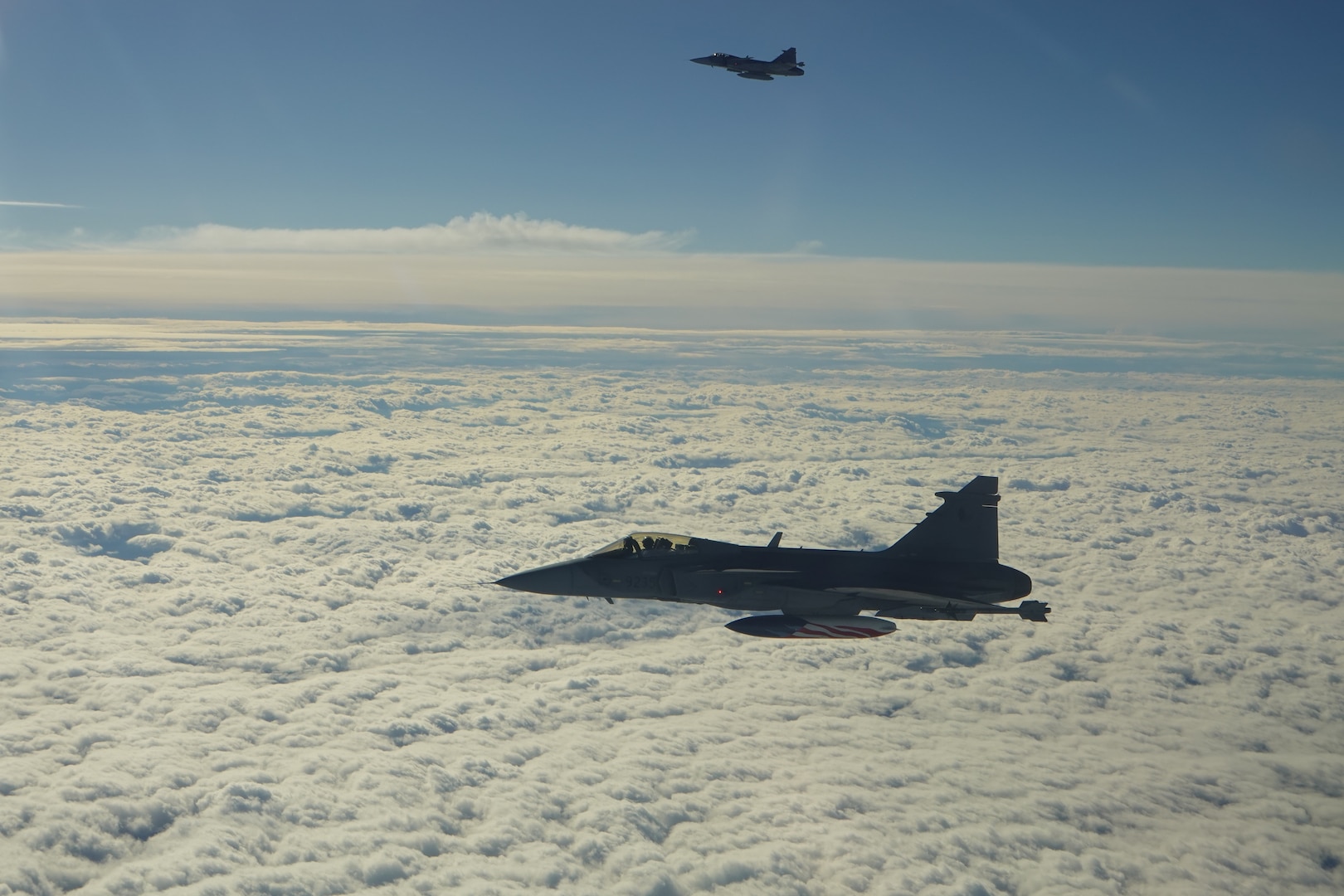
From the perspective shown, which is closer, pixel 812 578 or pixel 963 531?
pixel 812 578

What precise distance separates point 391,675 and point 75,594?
69047 millimetres

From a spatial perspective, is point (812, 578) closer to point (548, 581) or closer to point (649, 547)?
point (649, 547)

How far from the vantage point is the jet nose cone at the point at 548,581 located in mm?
30438

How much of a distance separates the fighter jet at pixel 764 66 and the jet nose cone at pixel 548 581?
31782mm

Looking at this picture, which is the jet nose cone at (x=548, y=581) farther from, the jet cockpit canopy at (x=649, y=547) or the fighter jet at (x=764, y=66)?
the fighter jet at (x=764, y=66)

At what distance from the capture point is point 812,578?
31172 millimetres

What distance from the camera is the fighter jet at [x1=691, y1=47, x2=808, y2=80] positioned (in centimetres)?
4350

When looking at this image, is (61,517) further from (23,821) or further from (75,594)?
(23,821)

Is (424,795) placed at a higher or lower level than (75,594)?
lower

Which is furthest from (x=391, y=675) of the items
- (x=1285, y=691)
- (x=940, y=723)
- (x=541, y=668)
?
(x=1285, y=691)

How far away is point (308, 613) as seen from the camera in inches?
4906

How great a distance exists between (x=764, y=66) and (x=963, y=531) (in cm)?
2978

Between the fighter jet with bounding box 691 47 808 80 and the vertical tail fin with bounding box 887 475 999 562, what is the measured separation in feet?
90.4

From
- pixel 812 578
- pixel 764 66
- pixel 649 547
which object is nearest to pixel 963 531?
pixel 812 578
